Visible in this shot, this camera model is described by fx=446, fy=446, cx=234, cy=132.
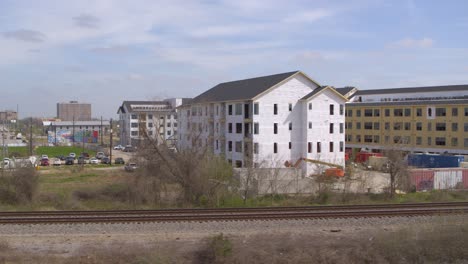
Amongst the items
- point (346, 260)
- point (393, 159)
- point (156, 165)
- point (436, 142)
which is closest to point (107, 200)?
point (156, 165)

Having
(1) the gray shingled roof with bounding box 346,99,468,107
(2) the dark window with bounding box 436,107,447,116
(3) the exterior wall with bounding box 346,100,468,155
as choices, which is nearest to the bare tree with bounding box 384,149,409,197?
(3) the exterior wall with bounding box 346,100,468,155

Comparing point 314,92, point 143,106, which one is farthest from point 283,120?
point 143,106

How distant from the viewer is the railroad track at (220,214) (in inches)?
677

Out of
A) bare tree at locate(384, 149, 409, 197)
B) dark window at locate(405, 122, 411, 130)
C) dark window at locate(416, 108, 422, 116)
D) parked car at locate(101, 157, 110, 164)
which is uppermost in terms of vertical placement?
dark window at locate(416, 108, 422, 116)

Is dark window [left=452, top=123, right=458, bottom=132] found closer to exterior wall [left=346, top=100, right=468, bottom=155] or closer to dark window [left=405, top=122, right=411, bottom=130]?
exterior wall [left=346, top=100, right=468, bottom=155]

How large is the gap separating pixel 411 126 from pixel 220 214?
53.3 metres

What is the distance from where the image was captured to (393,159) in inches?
1155

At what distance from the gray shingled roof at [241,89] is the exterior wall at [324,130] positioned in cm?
428

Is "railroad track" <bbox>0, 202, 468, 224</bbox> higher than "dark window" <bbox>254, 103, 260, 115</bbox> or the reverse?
the reverse

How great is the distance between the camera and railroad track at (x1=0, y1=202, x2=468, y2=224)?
56.4 ft

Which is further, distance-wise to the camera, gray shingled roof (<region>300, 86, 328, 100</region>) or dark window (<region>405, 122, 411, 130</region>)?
dark window (<region>405, 122, 411, 130</region>)

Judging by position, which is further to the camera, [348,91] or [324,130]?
[348,91]

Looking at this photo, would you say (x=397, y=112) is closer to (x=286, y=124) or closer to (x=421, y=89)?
(x=421, y=89)

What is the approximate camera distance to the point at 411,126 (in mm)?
64625
